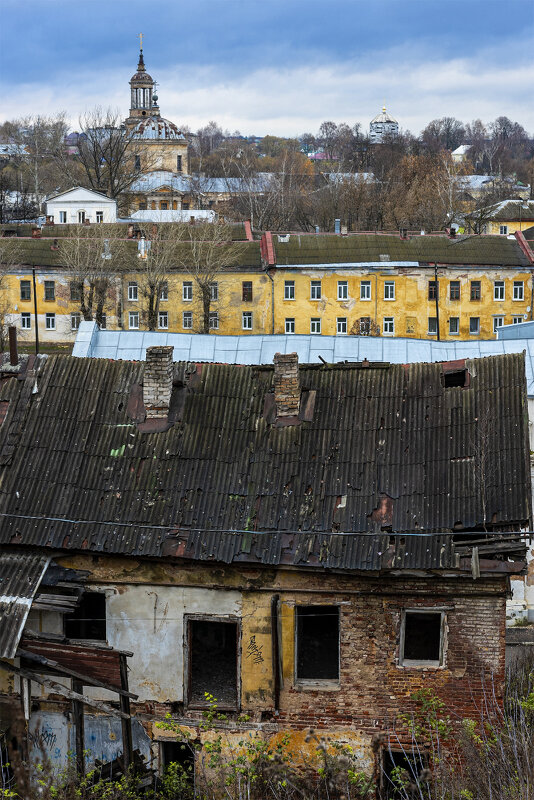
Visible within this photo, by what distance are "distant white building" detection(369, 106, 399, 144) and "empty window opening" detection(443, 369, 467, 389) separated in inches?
5357

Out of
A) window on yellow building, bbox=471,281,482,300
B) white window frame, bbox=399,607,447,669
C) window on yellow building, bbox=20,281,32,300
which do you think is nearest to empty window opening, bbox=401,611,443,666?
white window frame, bbox=399,607,447,669

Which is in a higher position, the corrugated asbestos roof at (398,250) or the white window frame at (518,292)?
the corrugated asbestos roof at (398,250)

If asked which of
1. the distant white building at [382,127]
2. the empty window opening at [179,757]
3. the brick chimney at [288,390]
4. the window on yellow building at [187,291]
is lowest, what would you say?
the empty window opening at [179,757]

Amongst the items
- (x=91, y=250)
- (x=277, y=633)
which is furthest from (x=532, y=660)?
(x=91, y=250)

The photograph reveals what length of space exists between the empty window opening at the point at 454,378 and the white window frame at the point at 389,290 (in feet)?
118

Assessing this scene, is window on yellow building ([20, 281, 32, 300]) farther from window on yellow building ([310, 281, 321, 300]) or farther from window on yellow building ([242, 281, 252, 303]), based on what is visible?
window on yellow building ([310, 281, 321, 300])

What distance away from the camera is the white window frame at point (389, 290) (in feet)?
160

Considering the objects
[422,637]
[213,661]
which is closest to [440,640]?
[422,637]

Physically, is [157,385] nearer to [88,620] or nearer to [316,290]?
[88,620]

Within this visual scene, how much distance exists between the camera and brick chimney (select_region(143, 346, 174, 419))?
13.5m

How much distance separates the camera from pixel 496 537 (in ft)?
37.9

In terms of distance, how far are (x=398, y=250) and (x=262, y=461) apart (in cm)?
3798

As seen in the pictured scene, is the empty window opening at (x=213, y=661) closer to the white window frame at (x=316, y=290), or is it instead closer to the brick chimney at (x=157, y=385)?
the brick chimney at (x=157, y=385)

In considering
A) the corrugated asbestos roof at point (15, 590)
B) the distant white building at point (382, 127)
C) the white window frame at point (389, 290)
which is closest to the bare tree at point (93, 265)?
the white window frame at point (389, 290)
